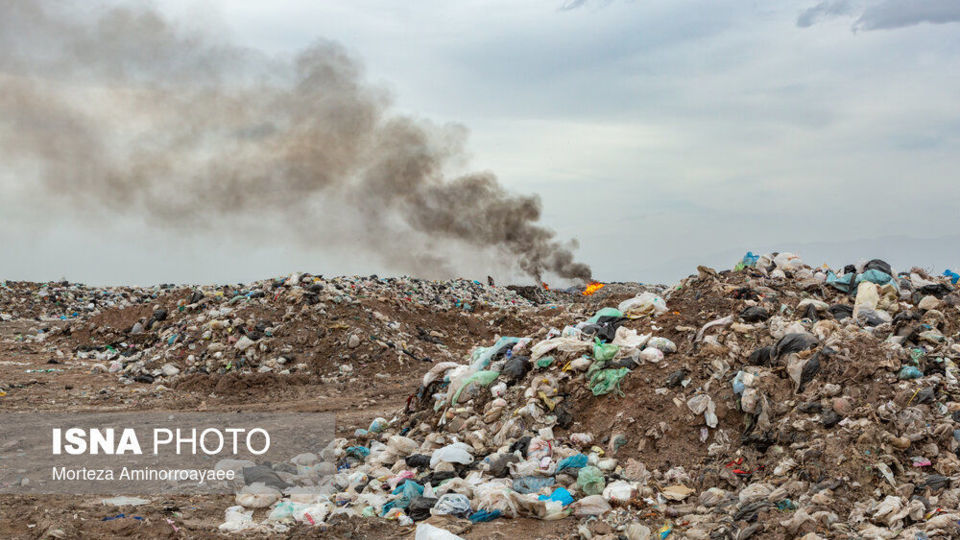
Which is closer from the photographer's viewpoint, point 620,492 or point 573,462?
point 620,492

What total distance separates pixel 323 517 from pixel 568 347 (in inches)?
120

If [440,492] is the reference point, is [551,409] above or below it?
above

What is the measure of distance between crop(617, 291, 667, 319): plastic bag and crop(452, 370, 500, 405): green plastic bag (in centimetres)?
173

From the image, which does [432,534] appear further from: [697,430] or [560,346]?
[560,346]

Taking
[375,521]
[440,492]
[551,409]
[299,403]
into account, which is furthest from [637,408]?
[299,403]

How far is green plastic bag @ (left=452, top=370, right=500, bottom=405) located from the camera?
838 centimetres

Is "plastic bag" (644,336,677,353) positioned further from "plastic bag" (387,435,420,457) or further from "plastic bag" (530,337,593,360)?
"plastic bag" (387,435,420,457)

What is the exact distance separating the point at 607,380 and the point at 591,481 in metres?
1.37

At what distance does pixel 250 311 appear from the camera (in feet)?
49.3

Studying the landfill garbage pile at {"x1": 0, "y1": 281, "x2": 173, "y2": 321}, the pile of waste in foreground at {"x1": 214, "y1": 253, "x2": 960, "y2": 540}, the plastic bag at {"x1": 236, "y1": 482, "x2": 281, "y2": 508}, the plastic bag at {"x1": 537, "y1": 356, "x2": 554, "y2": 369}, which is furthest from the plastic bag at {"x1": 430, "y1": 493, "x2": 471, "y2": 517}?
the landfill garbage pile at {"x1": 0, "y1": 281, "x2": 173, "y2": 321}

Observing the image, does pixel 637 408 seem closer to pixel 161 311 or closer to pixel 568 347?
pixel 568 347

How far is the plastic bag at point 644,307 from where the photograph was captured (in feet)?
28.7

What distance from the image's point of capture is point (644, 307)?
8.86 meters

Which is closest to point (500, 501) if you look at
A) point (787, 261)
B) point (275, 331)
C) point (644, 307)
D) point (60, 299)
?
point (644, 307)
